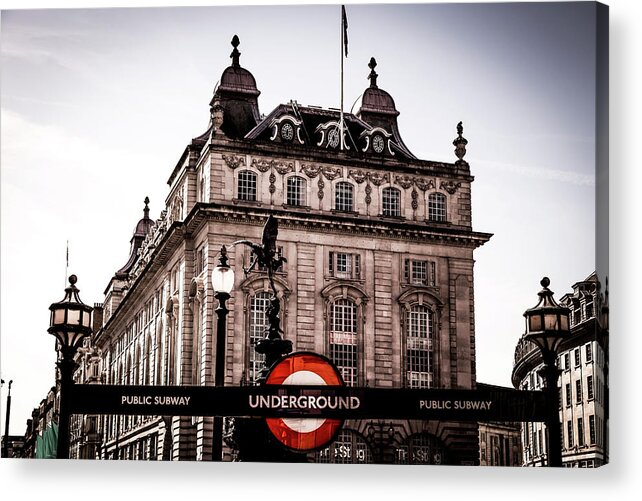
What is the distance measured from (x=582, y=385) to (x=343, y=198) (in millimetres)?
4472

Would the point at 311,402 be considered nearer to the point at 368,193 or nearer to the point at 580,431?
the point at 580,431

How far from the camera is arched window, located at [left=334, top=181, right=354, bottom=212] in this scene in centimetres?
1658

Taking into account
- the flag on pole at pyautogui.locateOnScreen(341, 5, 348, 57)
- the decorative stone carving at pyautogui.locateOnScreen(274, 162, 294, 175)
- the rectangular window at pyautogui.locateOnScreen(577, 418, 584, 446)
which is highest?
the flag on pole at pyautogui.locateOnScreen(341, 5, 348, 57)

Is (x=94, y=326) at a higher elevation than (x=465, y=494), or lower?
higher

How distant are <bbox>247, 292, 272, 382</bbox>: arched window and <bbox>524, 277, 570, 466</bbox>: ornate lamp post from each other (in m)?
3.76

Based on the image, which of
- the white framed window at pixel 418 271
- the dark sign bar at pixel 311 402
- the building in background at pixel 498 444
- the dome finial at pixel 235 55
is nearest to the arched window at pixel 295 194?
the white framed window at pixel 418 271

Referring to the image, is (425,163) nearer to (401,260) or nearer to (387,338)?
(401,260)

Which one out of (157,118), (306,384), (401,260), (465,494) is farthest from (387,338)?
(157,118)

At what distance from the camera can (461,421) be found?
14.4 m

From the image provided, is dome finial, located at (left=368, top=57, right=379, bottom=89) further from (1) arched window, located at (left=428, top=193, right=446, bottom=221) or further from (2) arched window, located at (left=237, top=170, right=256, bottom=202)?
(2) arched window, located at (left=237, top=170, right=256, bottom=202)

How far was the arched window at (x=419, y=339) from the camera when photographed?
1584cm

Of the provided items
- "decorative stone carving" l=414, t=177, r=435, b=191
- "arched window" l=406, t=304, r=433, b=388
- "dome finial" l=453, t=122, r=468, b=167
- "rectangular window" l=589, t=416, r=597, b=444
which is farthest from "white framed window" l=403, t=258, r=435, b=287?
"rectangular window" l=589, t=416, r=597, b=444

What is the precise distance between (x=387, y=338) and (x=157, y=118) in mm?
4359

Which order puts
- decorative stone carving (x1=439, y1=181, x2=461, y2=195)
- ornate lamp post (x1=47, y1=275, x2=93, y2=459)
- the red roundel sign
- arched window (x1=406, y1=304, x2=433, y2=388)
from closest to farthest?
ornate lamp post (x1=47, y1=275, x2=93, y2=459) < the red roundel sign < decorative stone carving (x1=439, y1=181, x2=461, y2=195) < arched window (x1=406, y1=304, x2=433, y2=388)
